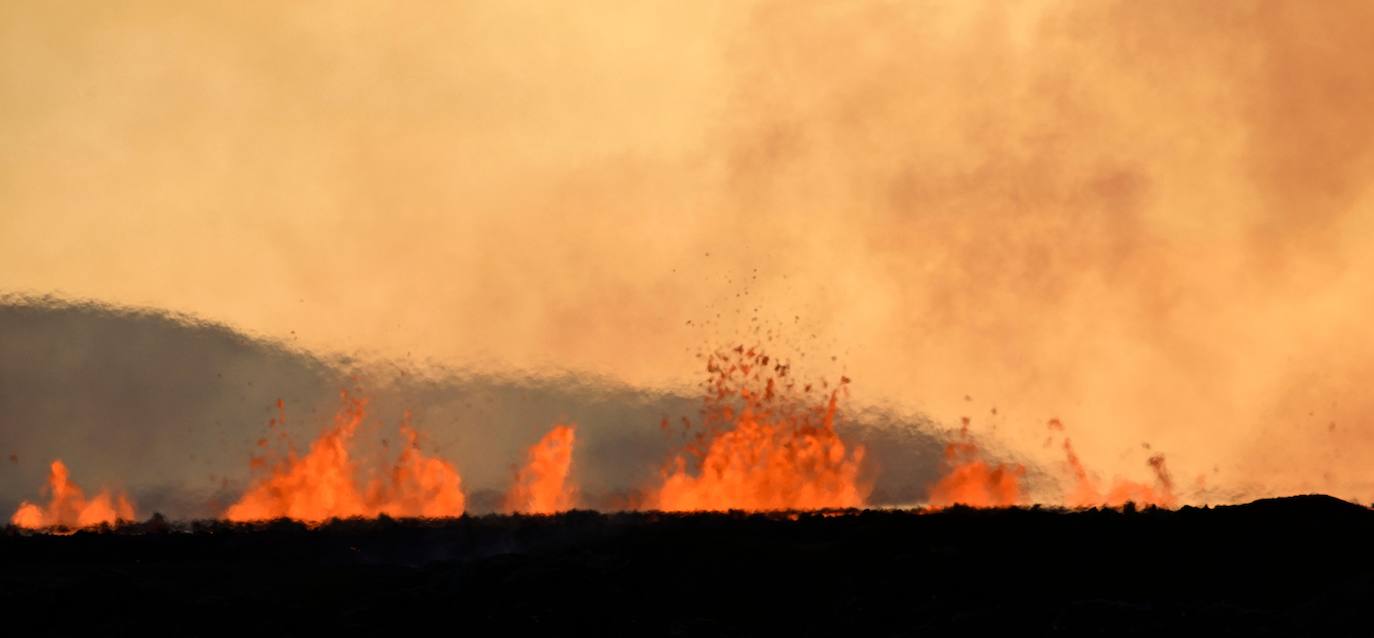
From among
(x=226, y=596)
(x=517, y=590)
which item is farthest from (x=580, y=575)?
(x=226, y=596)

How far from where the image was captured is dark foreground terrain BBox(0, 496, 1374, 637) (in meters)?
47.5

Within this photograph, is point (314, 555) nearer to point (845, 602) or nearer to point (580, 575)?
point (580, 575)

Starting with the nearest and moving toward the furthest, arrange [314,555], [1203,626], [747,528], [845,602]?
[1203,626] → [845,602] → [747,528] → [314,555]

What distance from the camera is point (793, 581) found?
51.0 m

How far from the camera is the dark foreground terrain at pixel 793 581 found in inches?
1870

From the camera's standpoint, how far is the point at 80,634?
49.6 meters

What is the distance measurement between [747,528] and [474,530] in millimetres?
11964

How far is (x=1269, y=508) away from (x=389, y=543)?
29871 mm

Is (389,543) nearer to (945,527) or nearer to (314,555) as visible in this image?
(314,555)

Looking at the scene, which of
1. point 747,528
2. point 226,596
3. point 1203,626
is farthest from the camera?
point 747,528

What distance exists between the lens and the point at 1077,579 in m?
49.6

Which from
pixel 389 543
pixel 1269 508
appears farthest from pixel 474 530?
pixel 1269 508

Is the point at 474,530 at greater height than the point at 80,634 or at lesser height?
greater

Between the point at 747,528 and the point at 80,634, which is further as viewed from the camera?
the point at 747,528
